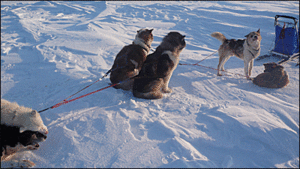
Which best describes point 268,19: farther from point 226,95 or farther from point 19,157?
point 19,157

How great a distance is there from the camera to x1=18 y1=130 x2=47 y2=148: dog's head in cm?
173

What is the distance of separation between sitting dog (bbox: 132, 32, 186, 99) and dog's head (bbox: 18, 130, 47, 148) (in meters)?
1.76

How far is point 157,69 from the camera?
320cm

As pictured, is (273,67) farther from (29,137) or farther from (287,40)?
(29,137)

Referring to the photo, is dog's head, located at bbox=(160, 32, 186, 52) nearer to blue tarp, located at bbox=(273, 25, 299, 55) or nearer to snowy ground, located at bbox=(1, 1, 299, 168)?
snowy ground, located at bbox=(1, 1, 299, 168)

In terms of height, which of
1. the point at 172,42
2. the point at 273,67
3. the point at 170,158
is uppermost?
the point at 172,42

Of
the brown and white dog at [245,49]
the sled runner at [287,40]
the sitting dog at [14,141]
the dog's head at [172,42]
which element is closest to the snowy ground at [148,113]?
the sitting dog at [14,141]

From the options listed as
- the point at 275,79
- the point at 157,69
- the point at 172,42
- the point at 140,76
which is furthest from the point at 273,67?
the point at 140,76

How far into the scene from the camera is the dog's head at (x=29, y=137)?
5.67 ft

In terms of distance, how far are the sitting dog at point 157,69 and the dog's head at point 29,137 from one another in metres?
1.76

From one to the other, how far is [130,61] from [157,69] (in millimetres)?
548

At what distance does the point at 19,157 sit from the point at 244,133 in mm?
2846

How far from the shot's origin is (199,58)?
6.08m

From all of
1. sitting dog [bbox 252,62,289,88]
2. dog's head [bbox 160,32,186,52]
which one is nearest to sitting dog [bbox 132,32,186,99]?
dog's head [bbox 160,32,186,52]
